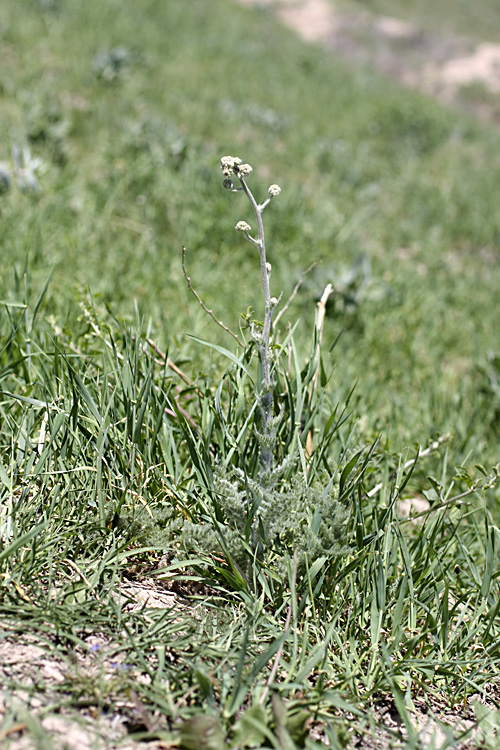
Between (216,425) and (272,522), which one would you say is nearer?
(272,522)

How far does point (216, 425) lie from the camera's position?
1739 mm

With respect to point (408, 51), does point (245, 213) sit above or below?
below

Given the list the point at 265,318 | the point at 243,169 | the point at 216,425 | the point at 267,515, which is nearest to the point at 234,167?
the point at 243,169

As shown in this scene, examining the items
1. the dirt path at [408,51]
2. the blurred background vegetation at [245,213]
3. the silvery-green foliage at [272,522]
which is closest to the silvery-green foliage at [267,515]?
the silvery-green foliage at [272,522]

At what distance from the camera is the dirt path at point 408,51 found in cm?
2084

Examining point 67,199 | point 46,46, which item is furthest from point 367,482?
point 46,46

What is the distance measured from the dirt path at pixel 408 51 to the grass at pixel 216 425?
15944 mm

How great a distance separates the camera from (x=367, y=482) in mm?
2027

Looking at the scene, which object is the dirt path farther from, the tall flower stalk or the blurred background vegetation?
the tall flower stalk

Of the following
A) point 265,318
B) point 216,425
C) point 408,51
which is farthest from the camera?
point 408,51

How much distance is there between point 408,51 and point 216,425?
1130 inches

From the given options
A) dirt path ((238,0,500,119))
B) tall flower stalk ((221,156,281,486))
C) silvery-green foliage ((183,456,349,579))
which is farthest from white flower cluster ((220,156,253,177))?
dirt path ((238,0,500,119))

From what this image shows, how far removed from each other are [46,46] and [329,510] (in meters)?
7.63

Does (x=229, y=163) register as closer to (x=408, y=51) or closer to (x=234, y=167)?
(x=234, y=167)
